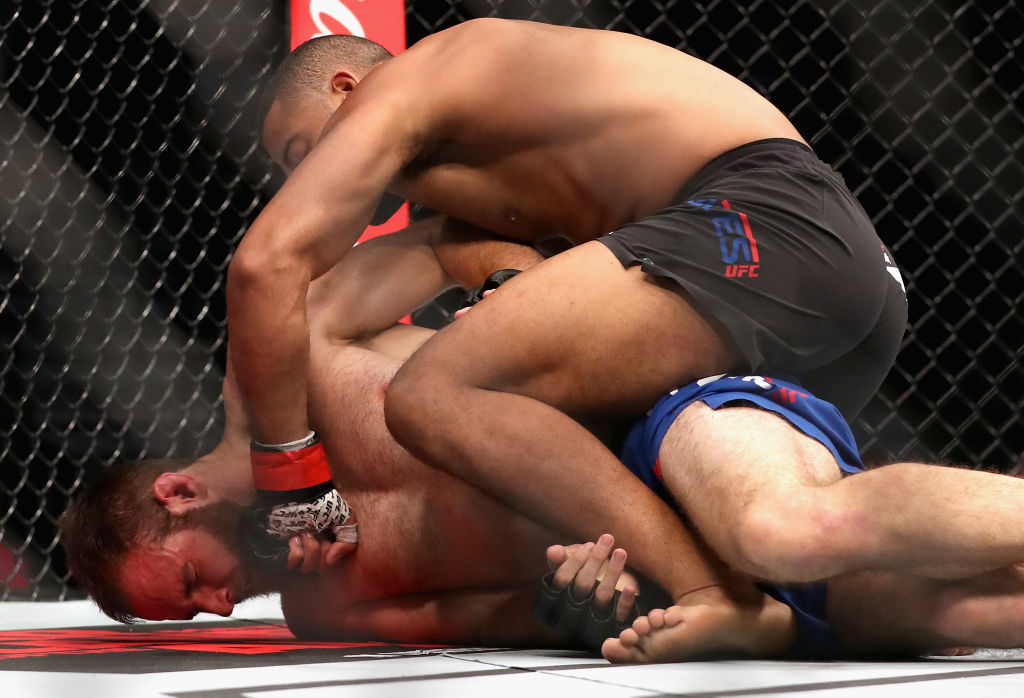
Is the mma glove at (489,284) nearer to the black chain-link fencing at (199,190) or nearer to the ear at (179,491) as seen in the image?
the ear at (179,491)

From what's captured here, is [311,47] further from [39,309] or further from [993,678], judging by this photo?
[39,309]

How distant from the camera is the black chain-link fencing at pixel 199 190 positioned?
295 centimetres

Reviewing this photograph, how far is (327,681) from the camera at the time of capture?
0.90 metres

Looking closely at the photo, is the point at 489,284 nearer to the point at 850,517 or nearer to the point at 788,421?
the point at 788,421

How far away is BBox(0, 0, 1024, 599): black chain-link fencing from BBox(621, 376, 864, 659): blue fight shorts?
1.78 meters

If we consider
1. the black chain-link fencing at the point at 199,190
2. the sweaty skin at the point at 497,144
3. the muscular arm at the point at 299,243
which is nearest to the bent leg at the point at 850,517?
the sweaty skin at the point at 497,144

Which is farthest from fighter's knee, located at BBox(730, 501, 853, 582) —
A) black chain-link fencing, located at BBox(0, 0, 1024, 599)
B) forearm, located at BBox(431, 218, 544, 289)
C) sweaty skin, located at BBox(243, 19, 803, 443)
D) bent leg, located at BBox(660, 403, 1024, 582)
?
black chain-link fencing, located at BBox(0, 0, 1024, 599)

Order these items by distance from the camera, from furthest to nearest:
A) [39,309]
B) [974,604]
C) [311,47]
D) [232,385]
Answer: [39,309] → [311,47] → [232,385] → [974,604]

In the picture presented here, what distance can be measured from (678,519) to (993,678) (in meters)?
0.32

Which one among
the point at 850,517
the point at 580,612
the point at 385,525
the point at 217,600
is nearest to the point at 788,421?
the point at 850,517

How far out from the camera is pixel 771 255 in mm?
1125

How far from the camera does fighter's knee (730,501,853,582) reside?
93cm

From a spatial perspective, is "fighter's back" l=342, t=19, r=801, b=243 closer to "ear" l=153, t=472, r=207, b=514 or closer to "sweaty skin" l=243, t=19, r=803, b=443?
"sweaty skin" l=243, t=19, r=803, b=443

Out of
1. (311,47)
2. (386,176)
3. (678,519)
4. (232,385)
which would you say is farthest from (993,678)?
(311,47)
